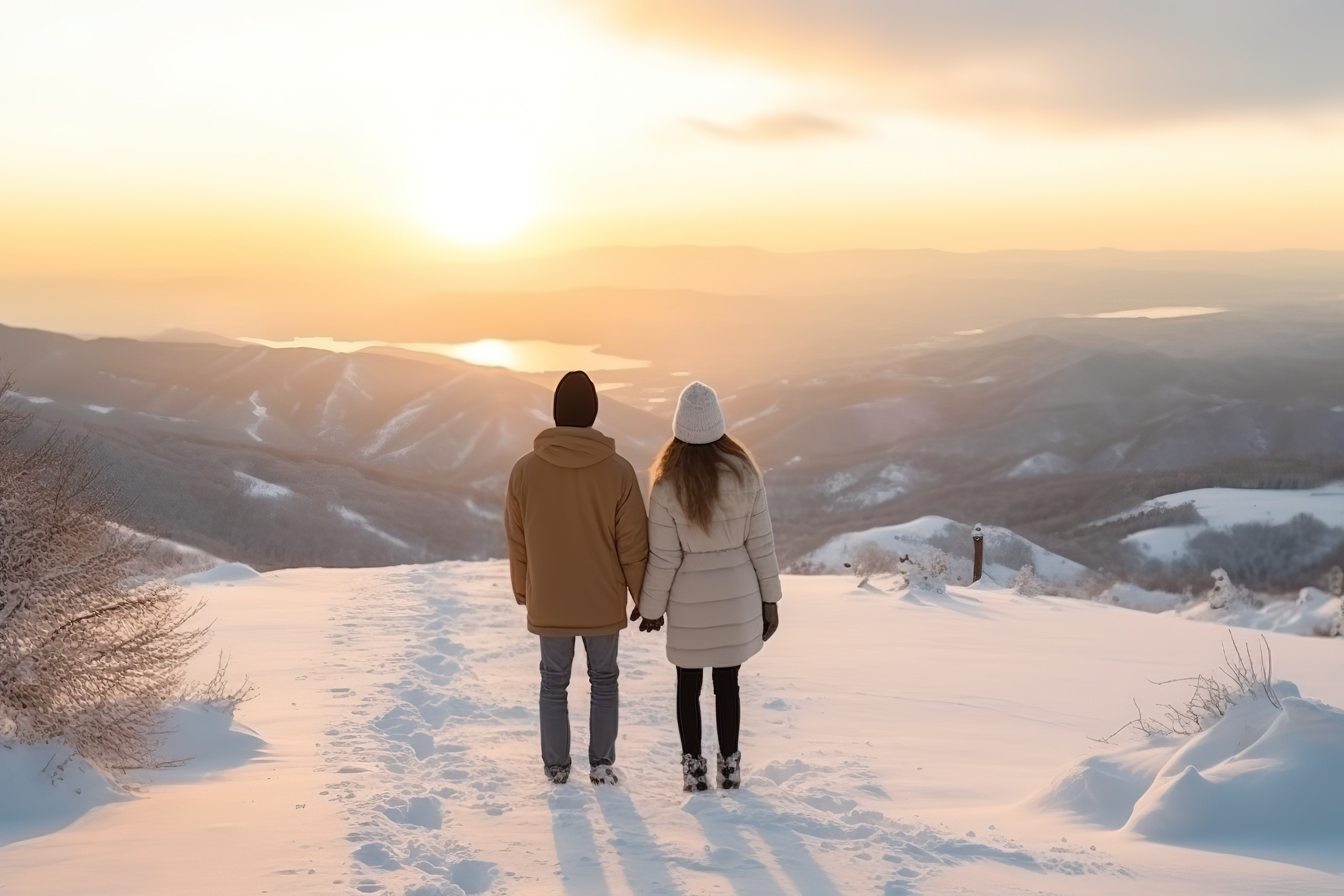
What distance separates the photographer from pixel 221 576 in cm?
1245

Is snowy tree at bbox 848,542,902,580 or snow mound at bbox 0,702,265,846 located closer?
snow mound at bbox 0,702,265,846

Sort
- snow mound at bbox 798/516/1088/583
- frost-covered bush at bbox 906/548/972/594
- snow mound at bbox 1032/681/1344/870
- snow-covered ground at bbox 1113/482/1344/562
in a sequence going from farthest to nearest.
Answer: snow-covered ground at bbox 1113/482/1344/562
snow mound at bbox 798/516/1088/583
frost-covered bush at bbox 906/548/972/594
snow mound at bbox 1032/681/1344/870

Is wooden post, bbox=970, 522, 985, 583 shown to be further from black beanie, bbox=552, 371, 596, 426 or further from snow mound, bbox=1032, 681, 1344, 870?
black beanie, bbox=552, 371, 596, 426

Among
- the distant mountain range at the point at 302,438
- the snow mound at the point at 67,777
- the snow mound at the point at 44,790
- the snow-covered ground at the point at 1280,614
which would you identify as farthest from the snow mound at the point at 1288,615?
the distant mountain range at the point at 302,438

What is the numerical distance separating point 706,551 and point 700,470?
0.35 m

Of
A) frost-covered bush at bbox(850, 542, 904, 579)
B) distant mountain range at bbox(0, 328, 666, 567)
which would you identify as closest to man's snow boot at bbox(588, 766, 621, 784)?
distant mountain range at bbox(0, 328, 666, 567)

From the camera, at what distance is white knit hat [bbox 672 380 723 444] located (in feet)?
12.5

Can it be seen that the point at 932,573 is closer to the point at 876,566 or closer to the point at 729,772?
the point at 876,566

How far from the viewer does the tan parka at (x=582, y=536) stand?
12.9ft

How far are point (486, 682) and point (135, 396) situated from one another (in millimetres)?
185432

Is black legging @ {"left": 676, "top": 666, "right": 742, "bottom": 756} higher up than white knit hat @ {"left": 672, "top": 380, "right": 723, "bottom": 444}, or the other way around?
white knit hat @ {"left": 672, "top": 380, "right": 723, "bottom": 444}

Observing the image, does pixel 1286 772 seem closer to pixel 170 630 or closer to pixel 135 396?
pixel 170 630

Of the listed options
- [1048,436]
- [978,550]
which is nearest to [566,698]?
[978,550]

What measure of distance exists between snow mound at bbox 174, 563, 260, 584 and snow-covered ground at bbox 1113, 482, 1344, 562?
55761 millimetres
